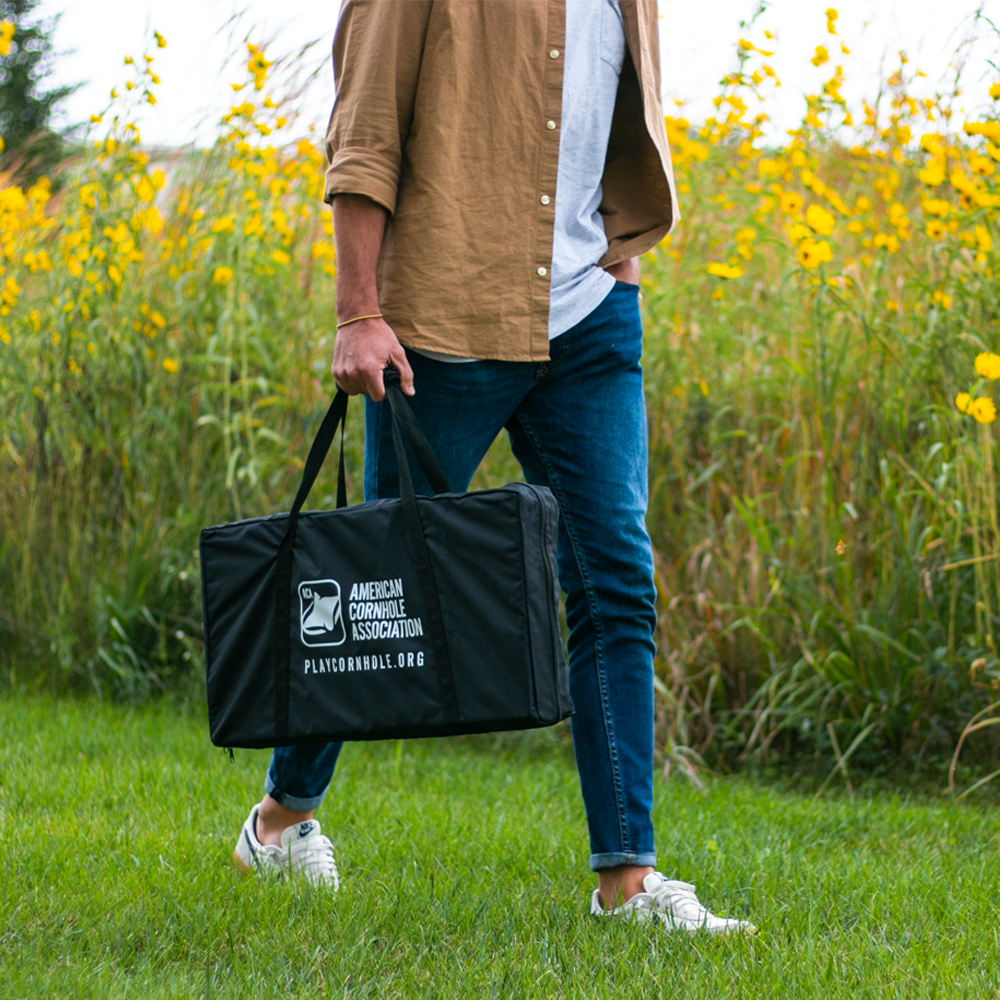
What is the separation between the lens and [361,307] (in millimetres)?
1992

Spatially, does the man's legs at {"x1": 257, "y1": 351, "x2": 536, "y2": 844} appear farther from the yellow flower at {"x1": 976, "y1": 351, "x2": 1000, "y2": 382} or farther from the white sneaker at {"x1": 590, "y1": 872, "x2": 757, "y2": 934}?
the yellow flower at {"x1": 976, "y1": 351, "x2": 1000, "y2": 382}

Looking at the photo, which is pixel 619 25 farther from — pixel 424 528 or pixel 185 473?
pixel 185 473

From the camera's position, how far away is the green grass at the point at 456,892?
5.90 ft

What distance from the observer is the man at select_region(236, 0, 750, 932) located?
2010 mm

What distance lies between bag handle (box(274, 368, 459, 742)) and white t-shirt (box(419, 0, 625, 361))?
0.17 m

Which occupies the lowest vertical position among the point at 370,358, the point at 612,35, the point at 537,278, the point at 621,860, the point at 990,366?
the point at 621,860

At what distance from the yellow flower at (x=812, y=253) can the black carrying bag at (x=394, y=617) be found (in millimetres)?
1773

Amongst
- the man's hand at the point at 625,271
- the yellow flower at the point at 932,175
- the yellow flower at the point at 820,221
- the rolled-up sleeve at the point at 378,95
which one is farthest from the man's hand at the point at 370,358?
the yellow flower at the point at 932,175

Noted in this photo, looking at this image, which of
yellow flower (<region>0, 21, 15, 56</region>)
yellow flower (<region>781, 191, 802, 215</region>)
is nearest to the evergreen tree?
yellow flower (<region>0, 21, 15, 56</region>)

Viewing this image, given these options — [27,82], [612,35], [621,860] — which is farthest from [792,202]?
[27,82]

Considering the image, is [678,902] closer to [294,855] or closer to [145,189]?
[294,855]

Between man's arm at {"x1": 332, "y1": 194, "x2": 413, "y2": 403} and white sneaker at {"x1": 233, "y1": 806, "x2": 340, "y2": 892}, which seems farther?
white sneaker at {"x1": 233, "y1": 806, "x2": 340, "y2": 892}

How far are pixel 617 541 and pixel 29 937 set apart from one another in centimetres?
118

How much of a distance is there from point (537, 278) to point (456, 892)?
3.70 feet
